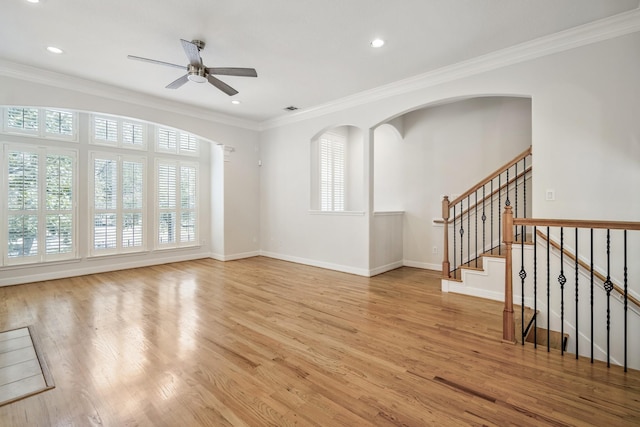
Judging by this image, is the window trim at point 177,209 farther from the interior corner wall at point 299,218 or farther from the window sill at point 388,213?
the window sill at point 388,213

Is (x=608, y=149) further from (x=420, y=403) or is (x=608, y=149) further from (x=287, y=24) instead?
(x=287, y=24)

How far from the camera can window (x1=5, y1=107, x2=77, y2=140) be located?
4605 mm

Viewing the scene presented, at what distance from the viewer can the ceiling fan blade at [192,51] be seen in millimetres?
2906

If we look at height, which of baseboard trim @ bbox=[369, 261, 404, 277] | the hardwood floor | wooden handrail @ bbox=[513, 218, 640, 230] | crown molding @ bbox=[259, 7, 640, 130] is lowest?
the hardwood floor

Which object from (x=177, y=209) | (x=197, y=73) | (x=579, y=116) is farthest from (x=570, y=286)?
(x=177, y=209)

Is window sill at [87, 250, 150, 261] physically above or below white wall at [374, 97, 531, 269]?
below

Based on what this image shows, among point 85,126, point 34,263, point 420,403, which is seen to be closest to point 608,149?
point 420,403

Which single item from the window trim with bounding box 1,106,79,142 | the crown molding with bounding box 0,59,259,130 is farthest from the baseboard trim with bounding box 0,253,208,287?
the crown molding with bounding box 0,59,259,130

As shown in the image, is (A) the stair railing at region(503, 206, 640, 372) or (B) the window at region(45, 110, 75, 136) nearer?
(A) the stair railing at region(503, 206, 640, 372)

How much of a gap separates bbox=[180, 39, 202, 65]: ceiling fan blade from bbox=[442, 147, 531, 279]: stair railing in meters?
3.85

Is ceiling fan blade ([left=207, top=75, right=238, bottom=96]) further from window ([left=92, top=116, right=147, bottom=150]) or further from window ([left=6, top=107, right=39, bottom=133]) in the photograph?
window ([left=6, top=107, right=39, bottom=133])

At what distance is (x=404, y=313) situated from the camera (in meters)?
3.43

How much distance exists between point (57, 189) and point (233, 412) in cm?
531

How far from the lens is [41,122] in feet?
15.9
